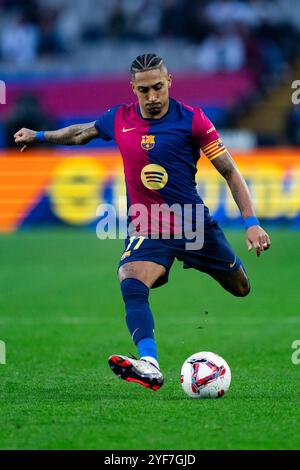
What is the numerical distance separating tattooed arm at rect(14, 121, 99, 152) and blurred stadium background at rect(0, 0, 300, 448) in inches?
70.4

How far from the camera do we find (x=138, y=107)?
7820mm

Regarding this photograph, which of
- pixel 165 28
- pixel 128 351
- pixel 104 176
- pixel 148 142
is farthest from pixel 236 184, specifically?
pixel 165 28

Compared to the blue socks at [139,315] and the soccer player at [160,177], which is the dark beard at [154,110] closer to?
the soccer player at [160,177]

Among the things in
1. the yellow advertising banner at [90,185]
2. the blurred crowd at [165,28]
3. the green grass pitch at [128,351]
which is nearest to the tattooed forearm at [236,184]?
the green grass pitch at [128,351]

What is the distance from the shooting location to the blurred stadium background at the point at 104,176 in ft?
25.2

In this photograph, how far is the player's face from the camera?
7.45 m

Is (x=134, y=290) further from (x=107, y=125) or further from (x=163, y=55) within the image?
(x=163, y=55)

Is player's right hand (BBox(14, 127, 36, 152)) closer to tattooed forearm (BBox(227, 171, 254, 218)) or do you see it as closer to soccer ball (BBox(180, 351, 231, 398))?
tattooed forearm (BBox(227, 171, 254, 218))

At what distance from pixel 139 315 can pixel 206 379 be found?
0.63 meters

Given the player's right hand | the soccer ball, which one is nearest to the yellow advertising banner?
the player's right hand

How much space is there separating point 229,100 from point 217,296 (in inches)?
486

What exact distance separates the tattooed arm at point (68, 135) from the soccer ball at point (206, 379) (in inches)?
76.8

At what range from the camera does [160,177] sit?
25.2ft

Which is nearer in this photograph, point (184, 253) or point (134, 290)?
point (134, 290)
